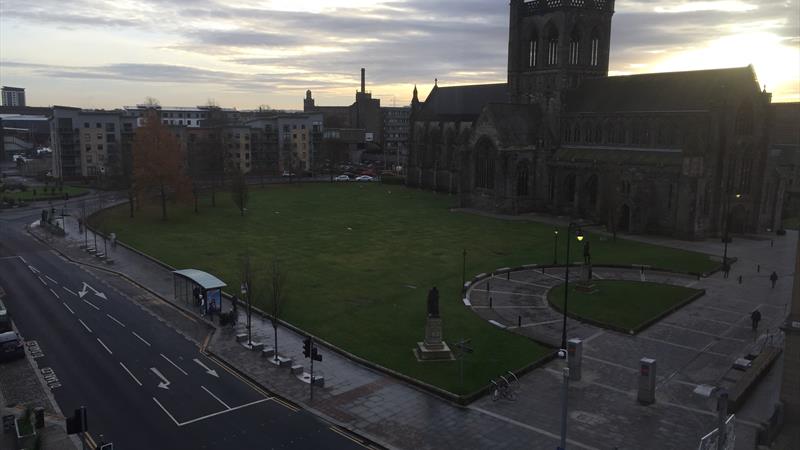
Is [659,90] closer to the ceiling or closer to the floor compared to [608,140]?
closer to the ceiling

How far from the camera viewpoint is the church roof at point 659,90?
6131cm

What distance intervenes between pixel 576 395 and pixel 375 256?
90.5 ft

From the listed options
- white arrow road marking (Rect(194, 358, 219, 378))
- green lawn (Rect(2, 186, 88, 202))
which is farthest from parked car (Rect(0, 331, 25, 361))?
green lawn (Rect(2, 186, 88, 202))

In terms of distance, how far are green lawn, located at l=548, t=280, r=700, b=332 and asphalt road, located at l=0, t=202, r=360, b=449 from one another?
2024cm

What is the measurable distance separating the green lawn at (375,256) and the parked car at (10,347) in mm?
13917

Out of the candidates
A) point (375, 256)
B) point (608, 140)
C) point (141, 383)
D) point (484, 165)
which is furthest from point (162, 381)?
point (608, 140)

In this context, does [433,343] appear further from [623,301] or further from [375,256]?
[375,256]

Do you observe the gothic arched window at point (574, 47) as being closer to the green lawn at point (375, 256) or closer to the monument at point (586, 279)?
the green lawn at point (375, 256)

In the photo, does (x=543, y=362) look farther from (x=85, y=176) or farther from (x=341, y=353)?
(x=85, y=176)

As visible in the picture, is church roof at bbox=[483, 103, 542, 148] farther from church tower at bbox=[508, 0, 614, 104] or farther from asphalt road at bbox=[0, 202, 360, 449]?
asphalt road at bbox=[0, 202, 360, 449]

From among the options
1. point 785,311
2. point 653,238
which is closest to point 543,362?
point 785,311

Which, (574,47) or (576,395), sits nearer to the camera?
(576,395)

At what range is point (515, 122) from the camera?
7856 centimetres

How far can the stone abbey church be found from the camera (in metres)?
61.0
